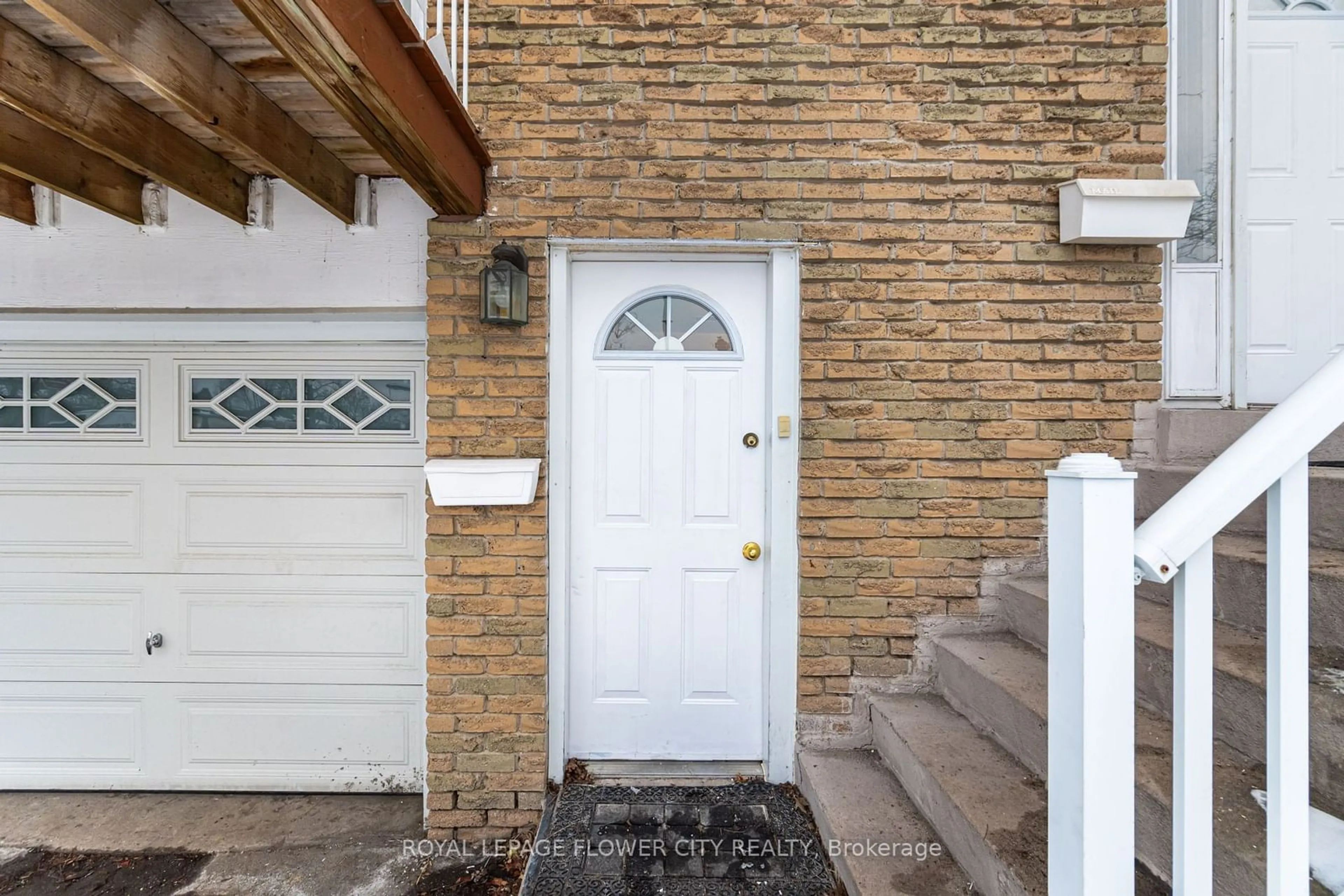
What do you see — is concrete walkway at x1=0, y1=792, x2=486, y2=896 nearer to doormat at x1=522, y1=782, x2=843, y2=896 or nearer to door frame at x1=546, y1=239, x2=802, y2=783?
doormat at x1=522, y1=782, x2=843, y2=896

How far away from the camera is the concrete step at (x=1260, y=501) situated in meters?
1.65

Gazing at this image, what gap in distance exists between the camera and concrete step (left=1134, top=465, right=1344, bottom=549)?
5.42ft

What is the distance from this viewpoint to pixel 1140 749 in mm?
1456

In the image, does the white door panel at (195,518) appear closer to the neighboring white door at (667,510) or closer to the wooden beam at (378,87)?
the neighboring white door at (667,510)

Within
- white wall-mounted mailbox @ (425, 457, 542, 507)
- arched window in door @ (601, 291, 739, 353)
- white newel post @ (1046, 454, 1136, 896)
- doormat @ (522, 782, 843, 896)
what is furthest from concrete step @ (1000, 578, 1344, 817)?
white wall-mounted mailbox @ (425, 457, 542, 507)

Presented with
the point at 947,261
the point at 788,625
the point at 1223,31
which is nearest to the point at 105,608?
the point at 788,625

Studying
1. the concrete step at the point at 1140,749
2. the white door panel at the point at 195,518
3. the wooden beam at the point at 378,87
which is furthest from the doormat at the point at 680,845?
the wooden beam at the point at 378,87

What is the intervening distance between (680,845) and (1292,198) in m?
3.50

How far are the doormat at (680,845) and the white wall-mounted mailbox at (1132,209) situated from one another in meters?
2.47

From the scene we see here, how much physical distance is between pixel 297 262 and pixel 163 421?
1.03 m

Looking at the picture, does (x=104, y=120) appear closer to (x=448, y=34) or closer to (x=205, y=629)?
(x=448, y=34)

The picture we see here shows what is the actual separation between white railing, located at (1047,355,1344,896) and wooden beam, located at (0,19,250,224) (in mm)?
2491

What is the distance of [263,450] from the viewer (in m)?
2.52

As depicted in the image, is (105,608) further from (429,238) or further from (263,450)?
(429,238)
